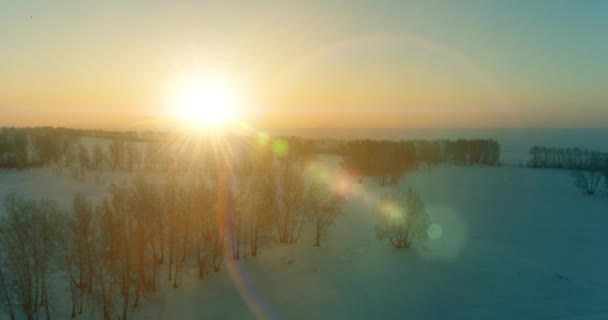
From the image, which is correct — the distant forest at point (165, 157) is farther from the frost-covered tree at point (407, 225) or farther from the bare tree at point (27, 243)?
the bare tree at point (27, 243)

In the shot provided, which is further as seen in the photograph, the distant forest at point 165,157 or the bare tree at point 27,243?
the distant forest at point 165,157

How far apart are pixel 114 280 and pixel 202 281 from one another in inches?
206

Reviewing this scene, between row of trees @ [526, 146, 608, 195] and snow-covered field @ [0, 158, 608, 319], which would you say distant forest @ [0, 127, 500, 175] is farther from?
snow-covered field @ [0, 158, 608, 319]

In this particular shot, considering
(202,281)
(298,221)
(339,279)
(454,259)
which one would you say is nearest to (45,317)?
(202,281)

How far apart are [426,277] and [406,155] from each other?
5444cm

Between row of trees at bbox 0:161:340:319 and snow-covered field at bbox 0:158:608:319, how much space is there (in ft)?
5.26

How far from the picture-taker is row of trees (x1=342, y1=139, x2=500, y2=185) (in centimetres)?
5712

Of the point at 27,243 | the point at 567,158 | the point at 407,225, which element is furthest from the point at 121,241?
the point at 567,158

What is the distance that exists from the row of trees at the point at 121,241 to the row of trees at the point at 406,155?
34.4 meters

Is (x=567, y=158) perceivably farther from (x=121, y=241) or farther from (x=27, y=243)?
(x=27, y=243)

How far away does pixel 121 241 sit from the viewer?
16469 millimetres

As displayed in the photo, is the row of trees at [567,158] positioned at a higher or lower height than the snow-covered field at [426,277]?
higher

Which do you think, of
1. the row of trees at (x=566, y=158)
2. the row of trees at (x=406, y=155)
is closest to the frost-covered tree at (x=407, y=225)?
the row of trees at (x=406, y=155)

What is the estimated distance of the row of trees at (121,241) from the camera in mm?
15016
